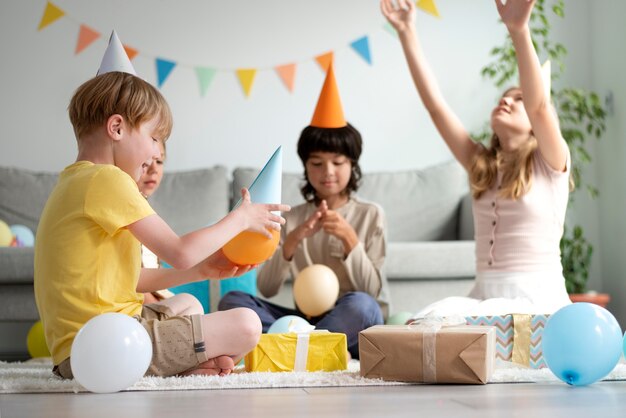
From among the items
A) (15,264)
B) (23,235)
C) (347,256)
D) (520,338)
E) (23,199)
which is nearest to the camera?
(520,338)

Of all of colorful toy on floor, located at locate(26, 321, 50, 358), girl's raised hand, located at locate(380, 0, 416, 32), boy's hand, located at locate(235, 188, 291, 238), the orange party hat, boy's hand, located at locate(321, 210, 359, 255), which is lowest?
colorful toy on floor, located at locate(26, 321, 50, 358)

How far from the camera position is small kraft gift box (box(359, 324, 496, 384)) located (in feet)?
4.93

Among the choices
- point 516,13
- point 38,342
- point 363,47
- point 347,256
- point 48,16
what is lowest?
point 38,342

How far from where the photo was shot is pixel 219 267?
1722 millimetres

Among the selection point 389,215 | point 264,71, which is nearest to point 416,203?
point 389,215

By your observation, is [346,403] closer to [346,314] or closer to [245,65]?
[346,314]

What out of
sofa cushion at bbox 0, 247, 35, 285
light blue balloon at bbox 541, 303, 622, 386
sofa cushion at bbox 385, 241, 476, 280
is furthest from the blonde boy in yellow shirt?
sofa cushion at bbox 385, 241, 476, 280

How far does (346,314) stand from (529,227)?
53 cm

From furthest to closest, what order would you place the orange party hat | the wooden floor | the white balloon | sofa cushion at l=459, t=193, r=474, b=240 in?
sofa cushion at l=459, t=193, r=474, b=240
the orange party hat
the white balloon
the wooden floor

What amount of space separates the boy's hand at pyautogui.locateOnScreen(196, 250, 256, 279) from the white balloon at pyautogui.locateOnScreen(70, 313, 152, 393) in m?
0.34

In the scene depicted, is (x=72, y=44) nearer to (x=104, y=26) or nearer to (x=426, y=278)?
(x=104, y=26)

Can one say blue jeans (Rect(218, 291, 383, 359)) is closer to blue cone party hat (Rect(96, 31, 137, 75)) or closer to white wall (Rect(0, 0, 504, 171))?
blue cone party hat (Rect(96, 31, 137, 75))

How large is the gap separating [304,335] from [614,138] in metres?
2.38

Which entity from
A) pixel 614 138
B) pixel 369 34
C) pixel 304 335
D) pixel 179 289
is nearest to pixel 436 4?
pixel 369 34
